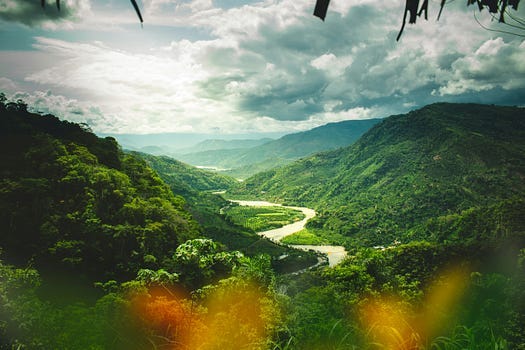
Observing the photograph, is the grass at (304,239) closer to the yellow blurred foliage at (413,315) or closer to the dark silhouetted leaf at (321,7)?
the yellow blurred foliage at (413,315)

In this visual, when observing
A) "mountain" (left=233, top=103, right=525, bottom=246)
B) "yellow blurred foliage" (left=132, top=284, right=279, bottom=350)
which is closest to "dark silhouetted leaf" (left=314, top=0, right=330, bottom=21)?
"yellow blurred foliage" (left=132, top=284, right=279, bottom=350)

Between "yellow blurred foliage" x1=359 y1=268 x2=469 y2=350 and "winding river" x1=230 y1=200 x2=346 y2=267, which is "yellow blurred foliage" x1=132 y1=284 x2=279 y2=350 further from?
"winding river" x1=230 y1=200 x2=346 y2=267

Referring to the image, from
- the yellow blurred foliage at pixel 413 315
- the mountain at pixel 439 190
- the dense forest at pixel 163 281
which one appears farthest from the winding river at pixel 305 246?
the yellow blurred foliage at pixel 413 315

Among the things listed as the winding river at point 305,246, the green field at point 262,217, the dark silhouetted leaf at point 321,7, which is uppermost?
the dark silhouetted leaf at point 321,7

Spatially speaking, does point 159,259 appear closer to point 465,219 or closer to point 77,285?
point 77,285

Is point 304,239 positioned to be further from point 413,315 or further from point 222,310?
point 413,315

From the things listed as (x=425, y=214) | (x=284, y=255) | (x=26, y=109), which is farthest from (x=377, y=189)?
(x=26, y=109)
